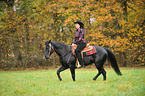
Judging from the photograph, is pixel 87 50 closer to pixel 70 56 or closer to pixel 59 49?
pixel 70 56

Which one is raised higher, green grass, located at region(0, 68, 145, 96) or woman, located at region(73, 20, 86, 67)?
woman, located at region(73, 20, 86, 67)

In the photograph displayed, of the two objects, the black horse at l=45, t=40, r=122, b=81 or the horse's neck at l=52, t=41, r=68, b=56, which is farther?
the horse's neck at l=52, t=41, r=68, b=56

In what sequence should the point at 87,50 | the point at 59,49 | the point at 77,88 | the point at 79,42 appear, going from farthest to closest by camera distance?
the point at 59,49, the point at 87,50, the point at 79,42, the point at 77,88

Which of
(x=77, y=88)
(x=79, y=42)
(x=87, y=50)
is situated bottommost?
(x=77, y=88)

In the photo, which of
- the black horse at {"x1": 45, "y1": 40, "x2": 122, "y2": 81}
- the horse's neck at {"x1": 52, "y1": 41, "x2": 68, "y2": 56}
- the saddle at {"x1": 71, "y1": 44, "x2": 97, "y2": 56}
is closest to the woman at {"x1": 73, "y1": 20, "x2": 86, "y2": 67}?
the saddle at {"x1": 71, "y1": 44, "x2": 97, "y2": 56}

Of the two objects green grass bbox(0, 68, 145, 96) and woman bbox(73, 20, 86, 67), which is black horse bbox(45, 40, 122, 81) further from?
green grass bbox(0, 68, 145, 96)

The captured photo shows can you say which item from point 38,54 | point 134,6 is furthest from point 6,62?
point 134,6

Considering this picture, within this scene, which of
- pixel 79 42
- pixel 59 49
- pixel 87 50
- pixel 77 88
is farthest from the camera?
pixel 59 49

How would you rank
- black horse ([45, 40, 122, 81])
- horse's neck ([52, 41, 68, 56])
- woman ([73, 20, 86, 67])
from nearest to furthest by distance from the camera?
1. woman ([73, 20, 86, 67])
2. black horse ([45, 40, 122, 81])
3. horse's neck ([52, 41, 68, 56])

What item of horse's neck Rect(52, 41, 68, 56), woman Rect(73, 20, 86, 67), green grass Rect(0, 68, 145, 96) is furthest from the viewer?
horse's neck Rect(52, 41, 68, 56)

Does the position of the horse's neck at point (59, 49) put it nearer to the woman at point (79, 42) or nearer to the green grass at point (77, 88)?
the woman at point (79, 42)

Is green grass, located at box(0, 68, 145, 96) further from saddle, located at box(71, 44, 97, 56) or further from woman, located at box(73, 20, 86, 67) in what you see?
saddle, located at box(71, 44, 97, 56)

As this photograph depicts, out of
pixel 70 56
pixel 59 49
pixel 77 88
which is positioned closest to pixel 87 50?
pixel 70 56

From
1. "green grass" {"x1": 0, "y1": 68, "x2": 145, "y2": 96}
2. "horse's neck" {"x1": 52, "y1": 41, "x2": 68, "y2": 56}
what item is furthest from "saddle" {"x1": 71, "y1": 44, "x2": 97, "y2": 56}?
"green grass" {"x1": 0, "y1": 68, "x2": 145, "y2": 96}
